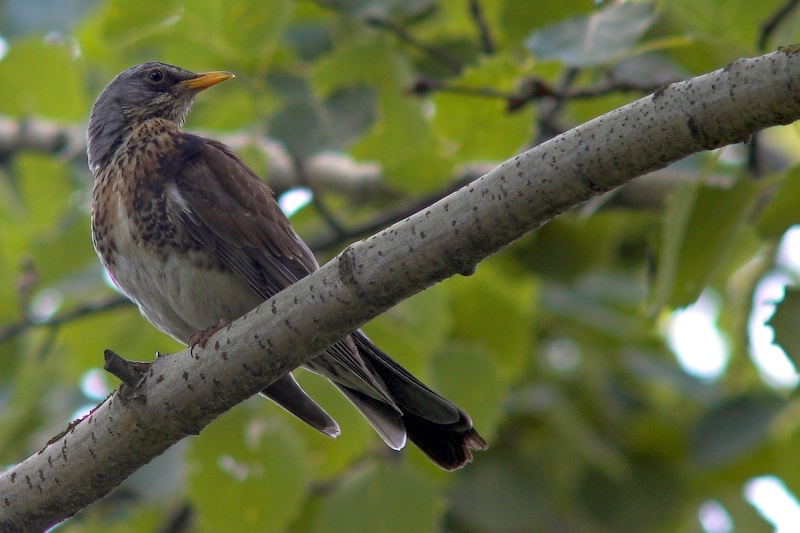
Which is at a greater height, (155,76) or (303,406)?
(155,76)

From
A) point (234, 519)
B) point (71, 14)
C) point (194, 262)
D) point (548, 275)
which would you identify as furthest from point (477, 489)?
point (71, 14)

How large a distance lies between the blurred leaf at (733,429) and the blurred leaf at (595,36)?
254 cm

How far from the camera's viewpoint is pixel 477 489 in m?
6.24

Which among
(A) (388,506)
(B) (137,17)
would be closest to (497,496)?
(A) (388,506)

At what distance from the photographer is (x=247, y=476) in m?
4.88

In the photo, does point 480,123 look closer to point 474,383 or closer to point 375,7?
point 375,7

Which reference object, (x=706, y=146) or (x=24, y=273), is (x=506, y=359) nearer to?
(x=24, y=273)

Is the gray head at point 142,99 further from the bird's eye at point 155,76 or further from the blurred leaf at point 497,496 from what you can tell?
the blurred leaf at point 497,496

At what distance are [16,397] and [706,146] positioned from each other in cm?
412

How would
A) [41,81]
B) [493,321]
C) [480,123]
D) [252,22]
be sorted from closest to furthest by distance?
[252,22]
[480,123]
[493,321]
[41,81]

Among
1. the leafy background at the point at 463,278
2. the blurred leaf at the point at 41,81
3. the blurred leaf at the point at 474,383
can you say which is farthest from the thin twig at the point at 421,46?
the blurred leaf at the point at 41,81

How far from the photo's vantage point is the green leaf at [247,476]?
4824 mm

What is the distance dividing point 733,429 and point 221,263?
3283 millimetres

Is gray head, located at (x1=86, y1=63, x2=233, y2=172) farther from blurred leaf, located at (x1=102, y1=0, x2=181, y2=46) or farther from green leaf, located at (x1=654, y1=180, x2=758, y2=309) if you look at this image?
green leaf, located at (x1=654, y1=180, x2=758, y2=309)
